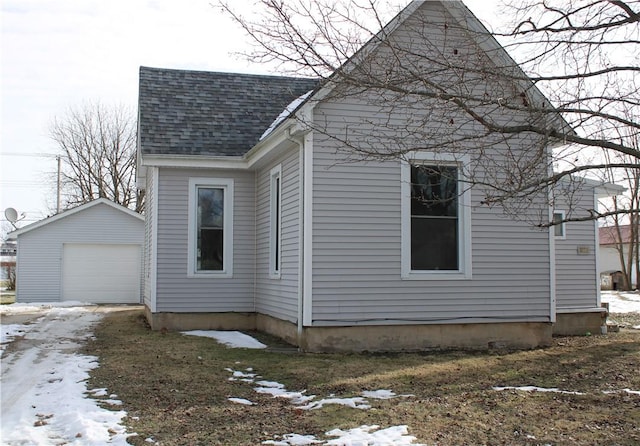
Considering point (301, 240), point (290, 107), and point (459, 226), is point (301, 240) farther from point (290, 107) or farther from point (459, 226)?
point (290, 107)

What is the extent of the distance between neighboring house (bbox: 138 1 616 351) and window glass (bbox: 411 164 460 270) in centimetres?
2

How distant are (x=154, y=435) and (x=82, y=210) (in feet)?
→ 68.1

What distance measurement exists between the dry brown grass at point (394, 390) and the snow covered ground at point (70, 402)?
16cm

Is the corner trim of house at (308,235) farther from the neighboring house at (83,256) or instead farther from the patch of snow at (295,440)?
the neighboring house at (83,256)

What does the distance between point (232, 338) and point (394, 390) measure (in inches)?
200

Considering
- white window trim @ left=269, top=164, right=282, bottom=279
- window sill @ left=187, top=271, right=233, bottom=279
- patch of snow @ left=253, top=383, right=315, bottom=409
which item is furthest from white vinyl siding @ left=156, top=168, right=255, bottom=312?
patch of snow @ left=253, top=383, right=315, bottom=409

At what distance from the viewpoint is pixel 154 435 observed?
5.72m

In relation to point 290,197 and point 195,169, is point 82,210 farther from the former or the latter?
point 290,197

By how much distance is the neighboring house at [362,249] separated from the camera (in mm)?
10258

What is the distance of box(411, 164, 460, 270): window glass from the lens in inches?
425

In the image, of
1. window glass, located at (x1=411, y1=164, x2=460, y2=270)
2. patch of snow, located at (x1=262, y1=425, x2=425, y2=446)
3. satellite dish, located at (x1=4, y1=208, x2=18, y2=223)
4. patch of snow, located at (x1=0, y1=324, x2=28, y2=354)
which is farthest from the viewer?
satellite dish, located at (x1=4, y1=208, x2=18, y2=223)

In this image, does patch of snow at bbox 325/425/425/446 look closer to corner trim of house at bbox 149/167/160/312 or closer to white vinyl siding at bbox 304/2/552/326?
white vinyl siding at bbox 304/2/552/326

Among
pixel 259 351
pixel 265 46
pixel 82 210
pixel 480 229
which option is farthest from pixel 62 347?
pixel 82 210

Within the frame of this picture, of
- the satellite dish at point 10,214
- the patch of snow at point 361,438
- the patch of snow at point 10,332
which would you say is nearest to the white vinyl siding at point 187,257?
the patch of snow at point 10,332
